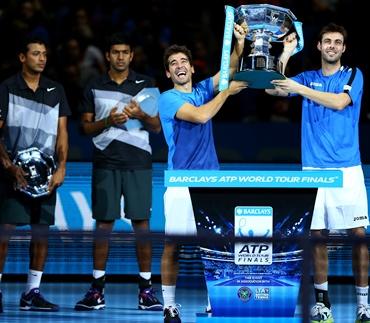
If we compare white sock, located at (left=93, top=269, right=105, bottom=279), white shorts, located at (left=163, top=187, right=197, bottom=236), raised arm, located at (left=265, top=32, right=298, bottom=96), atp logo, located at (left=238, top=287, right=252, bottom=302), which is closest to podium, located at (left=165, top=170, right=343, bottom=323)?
atp logo, located at (left=238, top=287, right=252, bottom=302)

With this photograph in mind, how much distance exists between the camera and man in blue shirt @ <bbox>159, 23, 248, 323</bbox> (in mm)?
10867

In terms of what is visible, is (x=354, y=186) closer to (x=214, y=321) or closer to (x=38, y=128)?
(x=214, y=321)

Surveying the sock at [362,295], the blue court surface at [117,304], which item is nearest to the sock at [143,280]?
the blue court surface at [117,304]

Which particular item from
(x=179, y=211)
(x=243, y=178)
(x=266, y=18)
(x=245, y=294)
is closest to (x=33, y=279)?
(x=179, y=211)

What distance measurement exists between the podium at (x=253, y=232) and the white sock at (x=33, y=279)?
208cm

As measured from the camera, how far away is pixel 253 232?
34.3 feet

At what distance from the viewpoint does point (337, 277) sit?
12.8 metres

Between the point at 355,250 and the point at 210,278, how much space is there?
3.43 ft

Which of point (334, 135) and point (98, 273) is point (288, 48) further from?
point (98, 273)

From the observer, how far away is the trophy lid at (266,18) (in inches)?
429

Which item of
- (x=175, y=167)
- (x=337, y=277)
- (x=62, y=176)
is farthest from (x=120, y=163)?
(x=337, y=277)

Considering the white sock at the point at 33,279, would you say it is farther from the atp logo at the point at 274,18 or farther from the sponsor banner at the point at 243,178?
the atp logo at the point at 274,18

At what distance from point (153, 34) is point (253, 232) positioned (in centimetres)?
698

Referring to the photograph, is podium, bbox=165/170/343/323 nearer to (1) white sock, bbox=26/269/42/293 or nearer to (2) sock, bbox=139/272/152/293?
(2) sock, bbox=139/272/152/293
